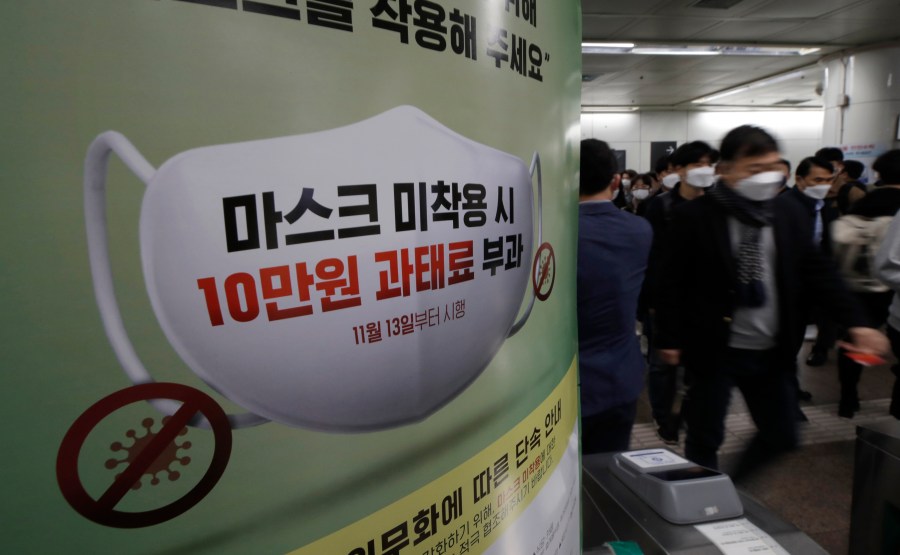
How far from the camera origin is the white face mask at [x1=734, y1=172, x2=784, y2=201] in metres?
1.69

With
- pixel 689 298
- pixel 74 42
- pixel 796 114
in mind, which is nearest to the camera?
pixel 74 42

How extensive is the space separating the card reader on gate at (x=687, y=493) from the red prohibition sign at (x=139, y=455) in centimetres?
101

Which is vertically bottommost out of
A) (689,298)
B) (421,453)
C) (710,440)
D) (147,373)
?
(710,440)

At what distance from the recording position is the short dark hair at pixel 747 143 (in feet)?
5.64

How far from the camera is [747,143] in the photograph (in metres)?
1.74

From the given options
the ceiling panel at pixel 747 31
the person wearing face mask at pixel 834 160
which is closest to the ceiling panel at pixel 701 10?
the ceiling panel at pixel 747 31

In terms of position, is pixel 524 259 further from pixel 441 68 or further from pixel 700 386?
pixel 700 386

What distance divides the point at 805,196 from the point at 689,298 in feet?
6.87

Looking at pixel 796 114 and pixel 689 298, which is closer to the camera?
pixel 689 298

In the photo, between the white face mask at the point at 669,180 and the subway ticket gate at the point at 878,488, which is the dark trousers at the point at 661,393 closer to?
the subway ticket gate at the point at 878,488

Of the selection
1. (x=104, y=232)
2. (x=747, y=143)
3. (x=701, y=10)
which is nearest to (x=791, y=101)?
(x=701, y=10)

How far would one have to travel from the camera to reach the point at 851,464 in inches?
99.9

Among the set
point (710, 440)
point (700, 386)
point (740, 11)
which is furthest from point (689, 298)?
point (740, 11)

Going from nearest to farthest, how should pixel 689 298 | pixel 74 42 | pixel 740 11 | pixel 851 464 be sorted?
pixel 74 42 < pixel 689 298 < pixel 851 464 < pixel 740 11
